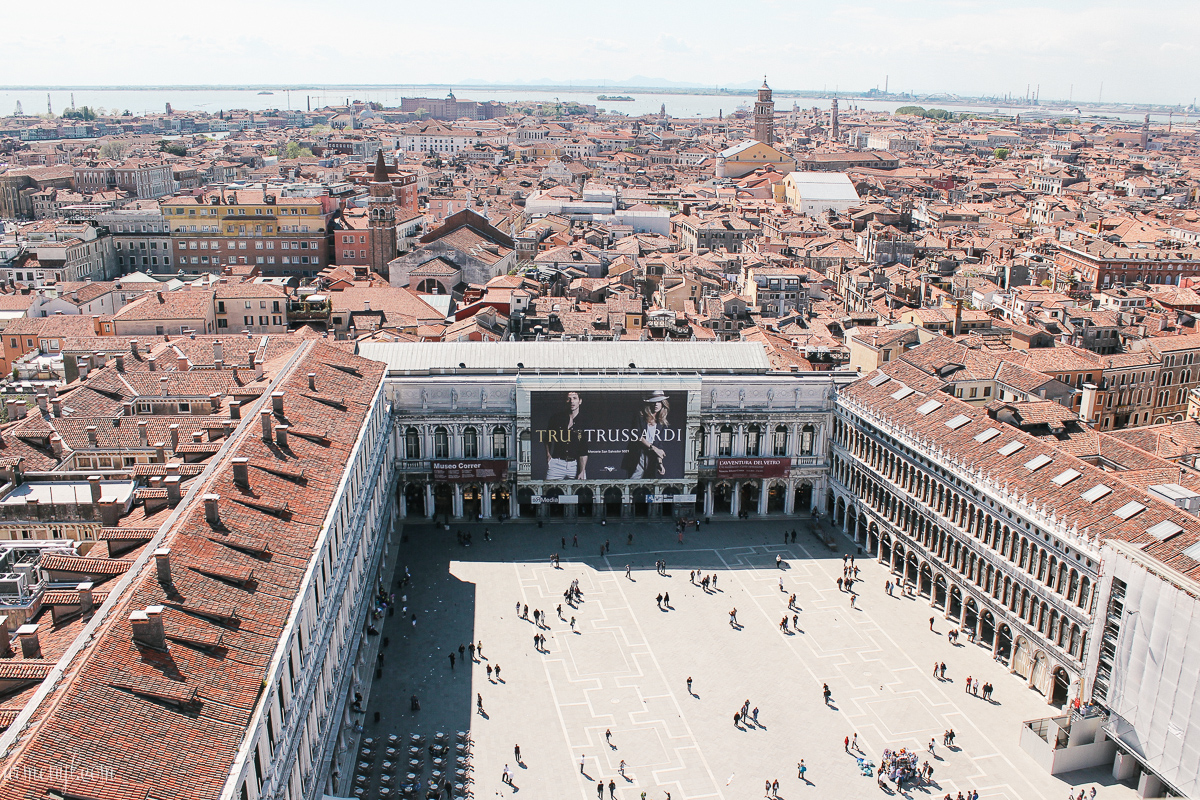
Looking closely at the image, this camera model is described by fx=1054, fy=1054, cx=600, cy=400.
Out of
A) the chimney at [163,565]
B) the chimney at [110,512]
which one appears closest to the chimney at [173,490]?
the chimney at [110,512]

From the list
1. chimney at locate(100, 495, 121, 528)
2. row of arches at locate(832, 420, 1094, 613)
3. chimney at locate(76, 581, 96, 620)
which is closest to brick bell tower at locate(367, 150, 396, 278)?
row of arches at locate(832, 420, 1094, 613)

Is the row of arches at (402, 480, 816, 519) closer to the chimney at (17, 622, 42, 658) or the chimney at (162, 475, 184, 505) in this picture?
the chimney at (162, 475, 184, 505)

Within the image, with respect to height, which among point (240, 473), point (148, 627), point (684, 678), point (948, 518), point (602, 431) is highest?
point (240, 473)

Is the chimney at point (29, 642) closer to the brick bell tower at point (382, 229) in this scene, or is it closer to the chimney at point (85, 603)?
the chimney at point (85, 603)

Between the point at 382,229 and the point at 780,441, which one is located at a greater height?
the point at 382,229

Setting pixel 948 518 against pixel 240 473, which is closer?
pixel 240 473

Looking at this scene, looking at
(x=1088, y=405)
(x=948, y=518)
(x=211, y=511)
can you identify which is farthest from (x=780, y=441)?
(x=211, y=511)

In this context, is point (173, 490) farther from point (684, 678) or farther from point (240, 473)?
point (684, 678)
